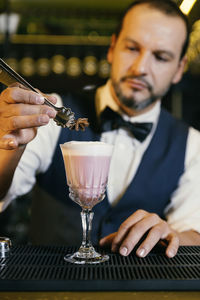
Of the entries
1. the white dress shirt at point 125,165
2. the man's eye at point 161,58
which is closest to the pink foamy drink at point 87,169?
the white dress shirt at point 125,165

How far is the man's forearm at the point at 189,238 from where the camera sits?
1605 mm

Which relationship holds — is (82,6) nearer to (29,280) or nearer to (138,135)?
(138,135)

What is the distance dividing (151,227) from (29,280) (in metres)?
0.51

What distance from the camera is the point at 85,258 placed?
1.12m

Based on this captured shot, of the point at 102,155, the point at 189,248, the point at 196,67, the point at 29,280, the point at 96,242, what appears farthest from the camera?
the point at 196,67

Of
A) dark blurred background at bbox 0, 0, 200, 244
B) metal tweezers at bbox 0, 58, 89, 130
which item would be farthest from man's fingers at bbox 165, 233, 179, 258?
dark blurred background at bbox 0, 0, 200, 244

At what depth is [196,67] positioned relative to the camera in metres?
3.89

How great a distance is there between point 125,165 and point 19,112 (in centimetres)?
120

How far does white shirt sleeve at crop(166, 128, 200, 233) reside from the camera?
2.06 metres

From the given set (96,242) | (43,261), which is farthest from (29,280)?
(96,242)

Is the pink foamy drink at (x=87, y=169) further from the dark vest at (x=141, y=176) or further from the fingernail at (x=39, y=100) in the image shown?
the dark vest at (x=141, y=176)

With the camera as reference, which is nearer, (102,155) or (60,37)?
(102,155)

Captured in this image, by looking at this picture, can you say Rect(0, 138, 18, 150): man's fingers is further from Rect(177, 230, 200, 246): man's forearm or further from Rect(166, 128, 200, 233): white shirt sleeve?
Rect(166, 128, 200, 233): white shirt sleeve

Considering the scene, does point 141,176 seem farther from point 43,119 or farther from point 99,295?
point 99,295
